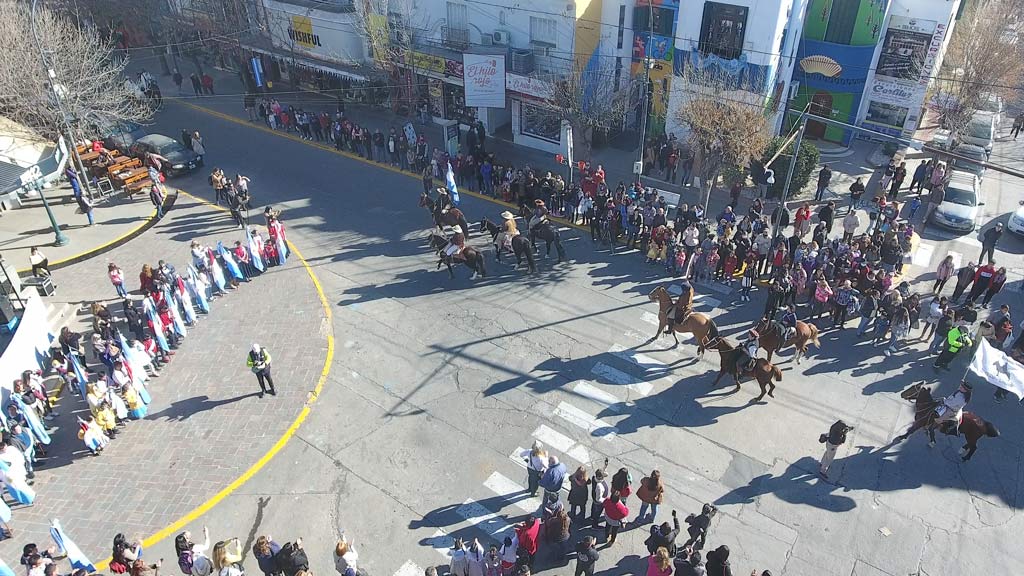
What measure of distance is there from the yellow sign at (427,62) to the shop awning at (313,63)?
2.86 metres

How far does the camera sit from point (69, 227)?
74.8ft

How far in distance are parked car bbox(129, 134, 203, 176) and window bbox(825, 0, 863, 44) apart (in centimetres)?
2624

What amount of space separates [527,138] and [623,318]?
1400 cm

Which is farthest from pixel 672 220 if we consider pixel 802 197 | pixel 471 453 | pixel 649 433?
pixel 471 453

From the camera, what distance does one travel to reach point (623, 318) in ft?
57.6

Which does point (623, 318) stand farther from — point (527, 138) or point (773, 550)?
point (527, 138)

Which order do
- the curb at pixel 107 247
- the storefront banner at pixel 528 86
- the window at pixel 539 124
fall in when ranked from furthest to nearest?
the window at pixel 539 124
the storefront banner at pixel 528 86
the curb at pixel 107 247

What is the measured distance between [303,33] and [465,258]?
19.5 metres

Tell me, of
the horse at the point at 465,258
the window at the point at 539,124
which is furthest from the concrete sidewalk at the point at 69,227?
the window at the point at 539,124

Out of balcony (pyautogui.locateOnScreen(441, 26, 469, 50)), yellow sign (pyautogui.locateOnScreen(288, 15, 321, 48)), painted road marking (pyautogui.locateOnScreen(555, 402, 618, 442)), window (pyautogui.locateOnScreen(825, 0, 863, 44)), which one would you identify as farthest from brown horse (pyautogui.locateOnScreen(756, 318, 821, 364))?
yellow sign (pyautogui.locateOnScreen(288, 15, 321, 48))

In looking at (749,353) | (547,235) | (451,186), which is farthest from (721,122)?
(749,353)

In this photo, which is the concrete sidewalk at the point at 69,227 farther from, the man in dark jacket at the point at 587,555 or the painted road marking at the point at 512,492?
the man in dark jacket at the point at 587,555

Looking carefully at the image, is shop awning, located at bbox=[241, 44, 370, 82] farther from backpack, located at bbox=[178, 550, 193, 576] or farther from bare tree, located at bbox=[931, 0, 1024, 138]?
bare tree, located at bbox=[931, 0, 1024, 138]

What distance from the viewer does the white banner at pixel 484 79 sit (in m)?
26.3
